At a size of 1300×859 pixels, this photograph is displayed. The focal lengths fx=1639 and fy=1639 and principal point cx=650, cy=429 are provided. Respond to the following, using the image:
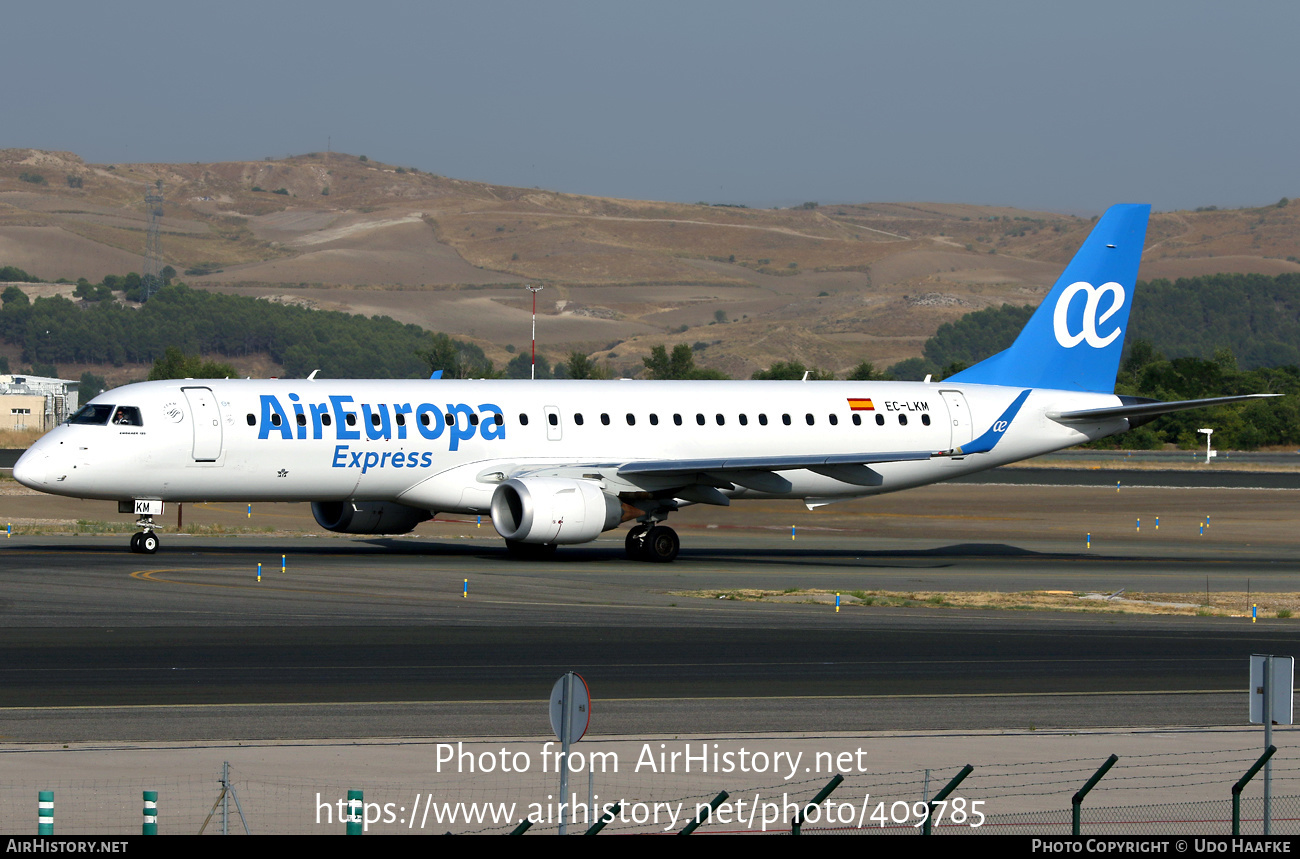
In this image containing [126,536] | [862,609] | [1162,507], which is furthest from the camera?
[1162,507]

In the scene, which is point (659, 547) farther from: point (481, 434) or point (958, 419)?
point (958, 419)

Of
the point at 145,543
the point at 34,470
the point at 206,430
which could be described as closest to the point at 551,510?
the point at 206,430

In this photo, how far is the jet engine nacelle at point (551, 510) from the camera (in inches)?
1549

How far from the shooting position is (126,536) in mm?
47531

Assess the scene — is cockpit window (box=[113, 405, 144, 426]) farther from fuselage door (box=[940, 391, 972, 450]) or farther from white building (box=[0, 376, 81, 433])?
white building (box=[0, 376, 81, 433])

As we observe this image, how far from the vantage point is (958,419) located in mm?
47219

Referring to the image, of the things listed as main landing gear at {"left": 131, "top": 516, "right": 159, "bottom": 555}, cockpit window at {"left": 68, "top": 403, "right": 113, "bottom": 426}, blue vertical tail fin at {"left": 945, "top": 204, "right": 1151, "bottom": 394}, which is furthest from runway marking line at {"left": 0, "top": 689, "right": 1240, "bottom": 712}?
blue vertical tail fin at {"left": 945, "top": 204, "right": 1151, "bottom": 394}

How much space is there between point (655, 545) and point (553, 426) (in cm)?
408

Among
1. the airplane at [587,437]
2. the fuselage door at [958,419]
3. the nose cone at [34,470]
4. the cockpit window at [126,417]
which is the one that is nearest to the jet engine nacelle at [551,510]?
the airplane at [587,437]

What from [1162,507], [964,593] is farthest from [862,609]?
[1162,507]

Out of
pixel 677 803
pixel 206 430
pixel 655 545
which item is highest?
pixel 206 430

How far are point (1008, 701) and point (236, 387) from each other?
24.4 metres
